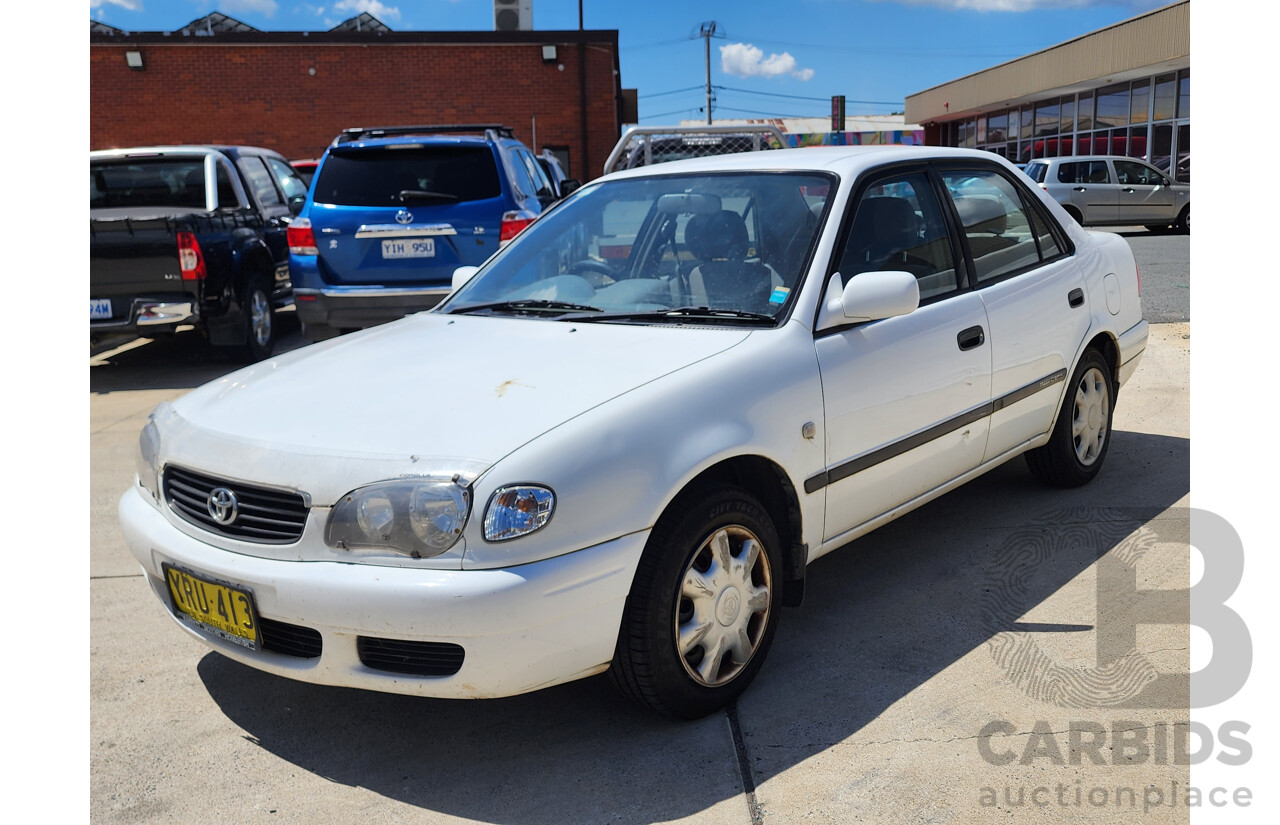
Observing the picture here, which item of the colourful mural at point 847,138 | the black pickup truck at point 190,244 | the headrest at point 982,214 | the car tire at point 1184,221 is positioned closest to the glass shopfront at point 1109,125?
the car tire at point 1184,221

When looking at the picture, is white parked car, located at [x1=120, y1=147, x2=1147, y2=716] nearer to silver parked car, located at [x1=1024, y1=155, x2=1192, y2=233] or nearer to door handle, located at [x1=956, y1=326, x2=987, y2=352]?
door handle, located at [x1=956, y1=326, x2=987, y2=352]

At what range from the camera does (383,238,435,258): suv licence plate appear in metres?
7.86

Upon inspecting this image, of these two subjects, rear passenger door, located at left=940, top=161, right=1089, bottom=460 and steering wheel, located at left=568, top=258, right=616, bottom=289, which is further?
rear passenger door, located at left=940, top=161, right=1089, bottom=460

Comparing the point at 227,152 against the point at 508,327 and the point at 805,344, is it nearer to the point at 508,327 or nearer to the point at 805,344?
the point at 508,327

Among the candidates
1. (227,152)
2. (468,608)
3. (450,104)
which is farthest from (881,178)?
(450,104)

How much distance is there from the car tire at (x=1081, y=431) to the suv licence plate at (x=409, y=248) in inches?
184

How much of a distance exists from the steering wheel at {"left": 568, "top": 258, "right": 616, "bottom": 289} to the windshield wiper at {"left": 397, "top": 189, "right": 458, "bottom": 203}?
164 inches

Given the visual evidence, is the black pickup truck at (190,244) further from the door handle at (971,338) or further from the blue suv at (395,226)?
the door handle at (971,338)

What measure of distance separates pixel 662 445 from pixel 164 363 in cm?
824

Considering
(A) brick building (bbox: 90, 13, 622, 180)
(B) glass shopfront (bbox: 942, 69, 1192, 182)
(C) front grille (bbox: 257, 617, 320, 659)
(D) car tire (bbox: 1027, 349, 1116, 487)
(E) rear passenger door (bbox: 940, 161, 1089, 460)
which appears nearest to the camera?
(C) front grille (bbox: 257, 617, 320, 659)

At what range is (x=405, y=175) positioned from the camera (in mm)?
8016

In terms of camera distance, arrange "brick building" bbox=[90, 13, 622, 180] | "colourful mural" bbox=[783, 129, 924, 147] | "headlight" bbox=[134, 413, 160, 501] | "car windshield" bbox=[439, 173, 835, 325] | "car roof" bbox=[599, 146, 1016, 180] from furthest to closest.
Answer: "colourful mural" bbox=[783, 129, 924, 147], "brick building" bbox=[90, 13, 622, 180], "car roof" bbox=[599, 146, 1016, 180], "car windshield" bbox=[439, 173, 835, 325], "headlight" bbox=[134, 413, 160, 501]

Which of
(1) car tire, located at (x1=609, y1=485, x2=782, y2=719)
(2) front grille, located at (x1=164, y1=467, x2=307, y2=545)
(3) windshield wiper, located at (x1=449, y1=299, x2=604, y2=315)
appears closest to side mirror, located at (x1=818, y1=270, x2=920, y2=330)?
(1) car tire, located at (x1=609, y1=485, x2=782, y2=719)

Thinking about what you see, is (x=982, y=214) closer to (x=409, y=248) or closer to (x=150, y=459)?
(x=150, y=459)
